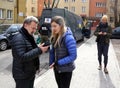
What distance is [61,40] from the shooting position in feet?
16.8

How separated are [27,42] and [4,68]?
22.9 ft

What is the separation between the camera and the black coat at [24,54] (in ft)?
14.8

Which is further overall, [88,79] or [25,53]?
[88,79]

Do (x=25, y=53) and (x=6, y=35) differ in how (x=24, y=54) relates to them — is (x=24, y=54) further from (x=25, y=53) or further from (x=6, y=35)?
(x=6, y=35)

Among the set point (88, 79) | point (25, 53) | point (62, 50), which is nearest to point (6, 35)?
point (88, 79)

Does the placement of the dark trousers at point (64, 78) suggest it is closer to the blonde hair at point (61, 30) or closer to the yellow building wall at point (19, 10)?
the blonde hair at point (61, 30)

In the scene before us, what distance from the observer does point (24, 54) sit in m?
4.50

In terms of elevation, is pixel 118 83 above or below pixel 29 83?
below

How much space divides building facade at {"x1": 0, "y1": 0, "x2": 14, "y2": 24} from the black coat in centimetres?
3954

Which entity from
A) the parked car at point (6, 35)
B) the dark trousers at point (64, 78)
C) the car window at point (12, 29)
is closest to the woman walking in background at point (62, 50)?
the dark trousers at point (64, 78)

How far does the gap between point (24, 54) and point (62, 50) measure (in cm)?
85

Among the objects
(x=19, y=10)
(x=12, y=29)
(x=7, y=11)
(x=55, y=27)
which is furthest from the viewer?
(x=19, y=10)

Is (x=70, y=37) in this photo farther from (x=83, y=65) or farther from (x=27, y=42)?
(x=83, y=65)

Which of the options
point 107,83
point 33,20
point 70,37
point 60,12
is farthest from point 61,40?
point 60,12
